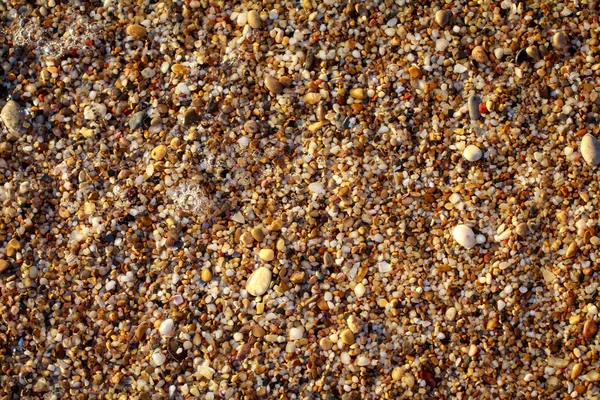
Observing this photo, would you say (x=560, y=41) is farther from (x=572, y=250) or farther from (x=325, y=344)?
(x=325, y=344)

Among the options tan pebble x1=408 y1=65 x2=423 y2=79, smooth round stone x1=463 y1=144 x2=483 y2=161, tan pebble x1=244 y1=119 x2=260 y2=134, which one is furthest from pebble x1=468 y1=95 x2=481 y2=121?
tan pebble x1=244 y1=119 x2=260 y2=134

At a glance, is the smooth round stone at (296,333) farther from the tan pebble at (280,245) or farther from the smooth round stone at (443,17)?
the smooth round stone at (443,17)

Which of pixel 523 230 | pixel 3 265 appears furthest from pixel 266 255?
pixel 3 265

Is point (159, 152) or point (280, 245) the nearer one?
point (280, 245)

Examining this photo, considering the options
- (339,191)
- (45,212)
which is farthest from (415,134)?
(45,212)

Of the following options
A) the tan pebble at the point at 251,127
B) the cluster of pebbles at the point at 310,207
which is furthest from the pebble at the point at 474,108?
the tan pebble at the point at 251,127

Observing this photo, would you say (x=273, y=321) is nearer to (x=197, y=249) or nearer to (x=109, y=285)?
(x=197, y=249)

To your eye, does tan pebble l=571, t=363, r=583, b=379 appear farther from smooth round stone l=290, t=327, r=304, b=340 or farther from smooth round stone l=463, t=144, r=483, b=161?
smooth round stone l=290, t=327, r=304, b=340

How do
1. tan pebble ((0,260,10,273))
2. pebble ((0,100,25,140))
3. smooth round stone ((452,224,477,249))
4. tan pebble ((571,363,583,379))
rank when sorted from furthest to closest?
pebble ((0,100,25,140)) → tan pebble ((0,260,10,273)) → smooth round stone ((452,224,477,249)) → tan pebble ((571,363,583,379))
